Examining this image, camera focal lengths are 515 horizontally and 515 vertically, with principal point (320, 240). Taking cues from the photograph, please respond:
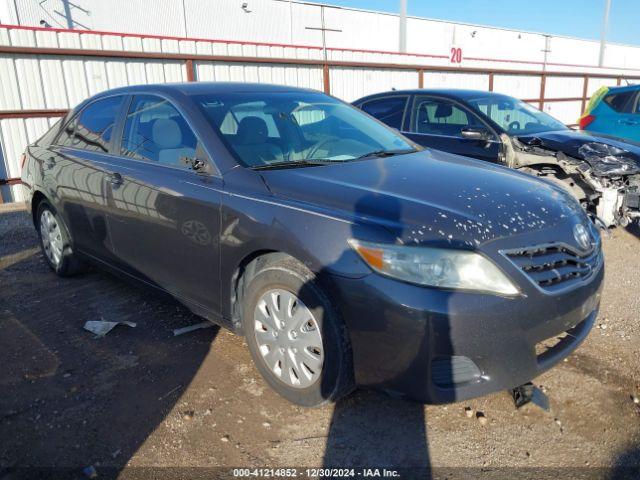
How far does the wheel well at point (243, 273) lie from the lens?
8.59ft

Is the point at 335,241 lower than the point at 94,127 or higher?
lower

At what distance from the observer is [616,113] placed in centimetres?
865

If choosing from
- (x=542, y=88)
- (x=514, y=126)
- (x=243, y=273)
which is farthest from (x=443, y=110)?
(x=542, y=88)

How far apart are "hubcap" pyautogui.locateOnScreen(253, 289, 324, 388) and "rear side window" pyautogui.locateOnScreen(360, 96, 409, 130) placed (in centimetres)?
440

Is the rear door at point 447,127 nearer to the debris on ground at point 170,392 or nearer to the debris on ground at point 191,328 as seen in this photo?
the debris on ground at point 191,328

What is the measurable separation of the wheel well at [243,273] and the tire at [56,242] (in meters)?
2.11

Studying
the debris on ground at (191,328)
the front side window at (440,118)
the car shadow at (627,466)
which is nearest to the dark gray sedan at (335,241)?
the debris on ground at (191,328)

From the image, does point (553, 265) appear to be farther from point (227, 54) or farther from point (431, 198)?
point (227, 54)

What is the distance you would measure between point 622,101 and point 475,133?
4.76m

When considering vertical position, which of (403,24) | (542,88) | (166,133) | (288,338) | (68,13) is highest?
(68,13)

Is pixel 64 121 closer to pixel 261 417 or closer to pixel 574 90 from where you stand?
pixel 261 417

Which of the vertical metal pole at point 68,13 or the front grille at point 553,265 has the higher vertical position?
the vertical metal pole at point 68,13

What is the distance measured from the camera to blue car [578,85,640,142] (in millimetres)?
→ 8445

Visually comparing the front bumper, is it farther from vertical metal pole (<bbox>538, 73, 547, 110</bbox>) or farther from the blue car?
vertical metal pole (<bbox>538, 73, 547, 110</bbox>)
